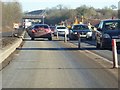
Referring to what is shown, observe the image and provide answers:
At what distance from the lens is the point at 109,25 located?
24812 millimetres

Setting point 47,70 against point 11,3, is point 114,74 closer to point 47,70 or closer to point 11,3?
point 47,70

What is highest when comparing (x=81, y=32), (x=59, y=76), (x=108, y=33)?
(x=108, y=33)

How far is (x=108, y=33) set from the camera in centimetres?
2398

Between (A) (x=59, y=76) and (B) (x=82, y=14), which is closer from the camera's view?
(A) (x=59, y=76)

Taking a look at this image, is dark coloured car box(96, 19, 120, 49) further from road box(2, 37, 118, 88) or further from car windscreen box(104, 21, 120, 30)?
road box(2, 37, 118, 88)

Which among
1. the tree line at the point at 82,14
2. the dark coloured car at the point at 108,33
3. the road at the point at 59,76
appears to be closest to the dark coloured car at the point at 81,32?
the dark coloured car at the point at 108,33

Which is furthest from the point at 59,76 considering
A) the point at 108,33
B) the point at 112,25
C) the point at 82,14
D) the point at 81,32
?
the point at 82,14

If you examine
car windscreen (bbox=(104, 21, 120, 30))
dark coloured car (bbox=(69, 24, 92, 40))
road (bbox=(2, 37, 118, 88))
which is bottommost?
road (bbox=(2, 37, 118, 88))

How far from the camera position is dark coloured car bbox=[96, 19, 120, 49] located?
933 inches

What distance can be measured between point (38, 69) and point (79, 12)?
14597cm

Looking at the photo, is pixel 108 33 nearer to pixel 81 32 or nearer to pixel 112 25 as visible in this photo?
pixel 112 25

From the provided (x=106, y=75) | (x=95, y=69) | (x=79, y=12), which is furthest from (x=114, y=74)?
(x=79, y=12)

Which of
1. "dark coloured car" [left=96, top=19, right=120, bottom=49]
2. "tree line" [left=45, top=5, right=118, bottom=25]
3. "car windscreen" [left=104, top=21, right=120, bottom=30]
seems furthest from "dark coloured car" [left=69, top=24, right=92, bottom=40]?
"tree line" [left=45, top=5, right=118, bottom=25]

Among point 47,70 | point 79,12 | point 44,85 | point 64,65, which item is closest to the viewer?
point 44,85
